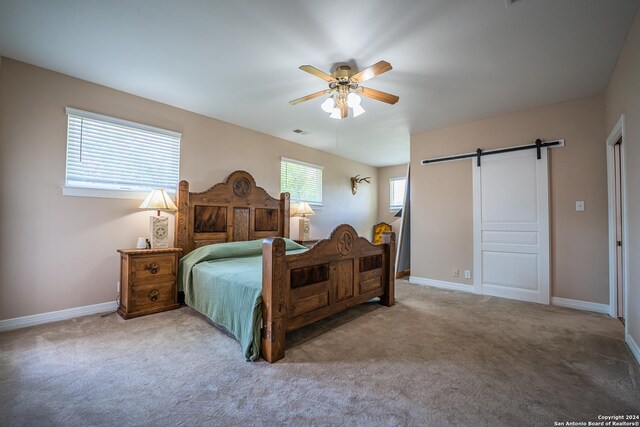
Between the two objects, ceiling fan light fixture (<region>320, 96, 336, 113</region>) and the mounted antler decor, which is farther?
the mounted antler decor

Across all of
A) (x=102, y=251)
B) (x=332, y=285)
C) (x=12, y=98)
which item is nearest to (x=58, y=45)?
(x=12, y=98)

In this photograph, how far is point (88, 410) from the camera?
1475 mm

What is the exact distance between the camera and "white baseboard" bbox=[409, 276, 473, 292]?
4086 millimetres

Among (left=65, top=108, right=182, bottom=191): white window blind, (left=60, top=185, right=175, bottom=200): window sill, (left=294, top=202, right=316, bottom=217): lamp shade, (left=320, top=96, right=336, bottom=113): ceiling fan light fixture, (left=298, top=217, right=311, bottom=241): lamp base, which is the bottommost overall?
(left=298, top=217, right=311, bottom=241): lamp base

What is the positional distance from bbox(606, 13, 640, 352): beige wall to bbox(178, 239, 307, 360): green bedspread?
2866mm

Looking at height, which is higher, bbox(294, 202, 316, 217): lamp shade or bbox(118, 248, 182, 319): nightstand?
bbox(294, 202, 316, 217): lamp shade

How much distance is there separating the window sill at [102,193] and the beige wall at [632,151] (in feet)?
15.4

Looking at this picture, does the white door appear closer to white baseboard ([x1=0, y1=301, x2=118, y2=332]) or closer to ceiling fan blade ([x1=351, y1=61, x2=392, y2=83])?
ceiling fan blade ([x1=351, y1=61, x2=392, y2=83])

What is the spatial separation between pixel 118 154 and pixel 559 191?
5391 millimetres

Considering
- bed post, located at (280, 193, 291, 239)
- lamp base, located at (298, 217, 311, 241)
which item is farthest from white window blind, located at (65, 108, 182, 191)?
lamp base, located at (298, 217, 311, 241)

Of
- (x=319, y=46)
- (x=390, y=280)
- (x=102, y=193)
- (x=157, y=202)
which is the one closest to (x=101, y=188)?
(x=102, y=193)

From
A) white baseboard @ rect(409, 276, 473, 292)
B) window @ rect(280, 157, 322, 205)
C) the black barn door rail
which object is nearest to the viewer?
the black barn door rail

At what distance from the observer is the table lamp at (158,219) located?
307 cm

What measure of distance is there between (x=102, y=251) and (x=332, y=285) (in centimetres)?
259
